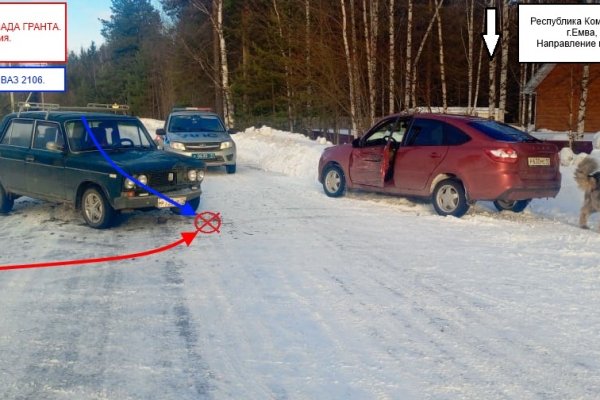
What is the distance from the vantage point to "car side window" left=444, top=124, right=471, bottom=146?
33.1 feet

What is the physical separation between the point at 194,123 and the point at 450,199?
9.54m

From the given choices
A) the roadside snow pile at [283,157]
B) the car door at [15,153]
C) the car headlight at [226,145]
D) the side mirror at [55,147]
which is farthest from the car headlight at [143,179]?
the car headlight at [226,145]

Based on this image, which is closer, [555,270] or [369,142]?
[555,270]

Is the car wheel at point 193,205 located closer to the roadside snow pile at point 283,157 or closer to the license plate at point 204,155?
the roadside snow pile at point 283,157

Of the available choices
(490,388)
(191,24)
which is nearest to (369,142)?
(490,388)

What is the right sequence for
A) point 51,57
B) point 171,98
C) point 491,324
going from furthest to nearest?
point 171,98
point 51,57
point 491,324

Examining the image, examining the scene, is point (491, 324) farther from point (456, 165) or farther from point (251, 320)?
→ point (456, 165)

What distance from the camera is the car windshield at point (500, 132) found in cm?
986

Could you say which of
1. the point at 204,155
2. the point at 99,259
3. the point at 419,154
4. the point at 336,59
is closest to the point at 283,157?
the point at 204,155

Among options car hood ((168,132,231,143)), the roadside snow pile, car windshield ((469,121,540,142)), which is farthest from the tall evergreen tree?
car windshield ((469,121,540,142))

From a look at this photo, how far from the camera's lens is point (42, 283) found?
21.3ft

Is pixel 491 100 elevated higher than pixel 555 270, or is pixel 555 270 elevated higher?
pixel 491 100

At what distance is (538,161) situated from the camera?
970 cm

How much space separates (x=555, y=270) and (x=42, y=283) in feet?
18.3
